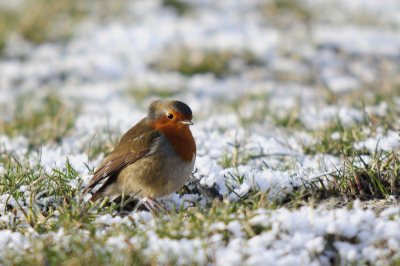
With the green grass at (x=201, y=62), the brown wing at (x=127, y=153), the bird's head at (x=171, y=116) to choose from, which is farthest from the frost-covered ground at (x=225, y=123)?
the bird's head at (x=171, y=116)

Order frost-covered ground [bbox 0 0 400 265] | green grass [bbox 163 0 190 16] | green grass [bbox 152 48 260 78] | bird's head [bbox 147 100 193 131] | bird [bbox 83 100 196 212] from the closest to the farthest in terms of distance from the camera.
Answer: frost-covered ground [bbox 0 0 400 265] < bird [bbox 83 100 196 212] < bird's head [bbox 147 100 193 131] < green grass [bbox 152 48 260 78] < green grass [bbox 163 0 190 16]

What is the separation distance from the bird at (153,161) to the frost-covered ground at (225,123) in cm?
18

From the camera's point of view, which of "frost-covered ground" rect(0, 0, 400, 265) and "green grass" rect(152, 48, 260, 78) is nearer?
"frost-covered ground" rect(0, 0, 400, 265)

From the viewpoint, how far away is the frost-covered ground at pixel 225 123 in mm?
2207

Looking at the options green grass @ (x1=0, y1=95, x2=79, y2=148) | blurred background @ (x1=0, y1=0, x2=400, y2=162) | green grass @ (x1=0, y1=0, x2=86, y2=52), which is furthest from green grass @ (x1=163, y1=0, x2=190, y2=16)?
green grass @ (x1=0, y1=95, x2=79, y2=148)

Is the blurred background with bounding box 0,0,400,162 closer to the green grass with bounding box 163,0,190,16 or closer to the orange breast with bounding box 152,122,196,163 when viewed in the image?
the green grass with bounding box 163,0,190,16

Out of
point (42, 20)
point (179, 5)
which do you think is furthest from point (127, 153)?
point (179, 5)

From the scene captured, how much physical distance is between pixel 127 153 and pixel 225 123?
2.44 meters

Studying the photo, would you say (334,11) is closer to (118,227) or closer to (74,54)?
(74,54)

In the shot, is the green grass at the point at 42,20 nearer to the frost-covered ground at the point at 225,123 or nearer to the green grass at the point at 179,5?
the frost-covered ground at the point at 225,123

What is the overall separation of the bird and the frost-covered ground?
0.18 metres

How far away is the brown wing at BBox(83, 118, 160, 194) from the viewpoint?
3115mm

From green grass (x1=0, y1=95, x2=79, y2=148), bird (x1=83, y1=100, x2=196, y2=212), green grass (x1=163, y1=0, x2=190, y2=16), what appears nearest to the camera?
bird (x1=83, y1=100, x2=196, y2=212)

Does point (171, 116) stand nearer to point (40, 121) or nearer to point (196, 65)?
point (40, 121)
